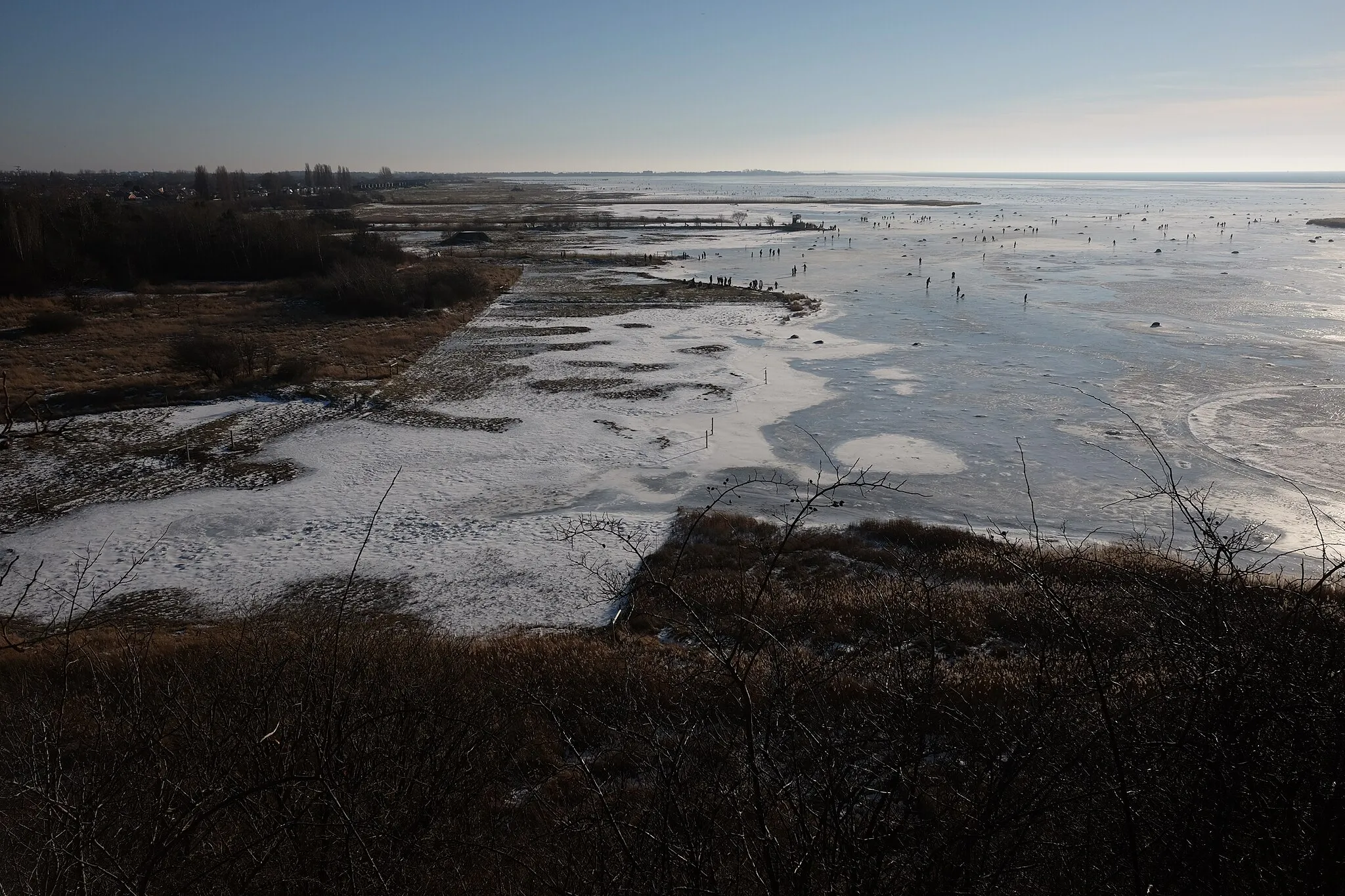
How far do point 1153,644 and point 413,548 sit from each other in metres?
13.9

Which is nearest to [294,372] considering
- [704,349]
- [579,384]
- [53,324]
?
[579,384]

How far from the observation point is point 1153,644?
613cm

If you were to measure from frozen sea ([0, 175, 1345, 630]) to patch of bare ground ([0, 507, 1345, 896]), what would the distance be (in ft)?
8.88

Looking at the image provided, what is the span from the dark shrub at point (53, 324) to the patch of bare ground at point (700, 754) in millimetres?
31572

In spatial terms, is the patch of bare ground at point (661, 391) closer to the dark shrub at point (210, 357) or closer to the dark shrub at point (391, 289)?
the dark shrub at point (210, 357)

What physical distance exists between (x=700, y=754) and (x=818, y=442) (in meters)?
8.79

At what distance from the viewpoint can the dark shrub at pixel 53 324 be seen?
36844 mm

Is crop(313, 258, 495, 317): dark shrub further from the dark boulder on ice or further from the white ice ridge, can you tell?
the dark boulder on ice


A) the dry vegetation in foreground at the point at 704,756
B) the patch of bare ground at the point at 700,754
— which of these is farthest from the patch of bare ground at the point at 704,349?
the dry vegetation in foreground at the point at 704,756

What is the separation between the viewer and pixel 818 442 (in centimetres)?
1570

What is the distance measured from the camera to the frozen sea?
15961 millimetres

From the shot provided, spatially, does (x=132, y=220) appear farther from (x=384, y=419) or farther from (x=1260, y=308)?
(x=1260, y=308)

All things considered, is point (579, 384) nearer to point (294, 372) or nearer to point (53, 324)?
point (294, 372)

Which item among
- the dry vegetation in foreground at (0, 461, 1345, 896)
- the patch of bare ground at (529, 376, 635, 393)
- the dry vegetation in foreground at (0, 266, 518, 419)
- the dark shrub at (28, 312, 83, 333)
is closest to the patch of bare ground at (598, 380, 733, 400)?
the patch of bare ground at (529, 376, 635, 393)
